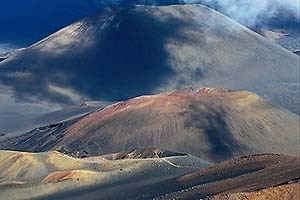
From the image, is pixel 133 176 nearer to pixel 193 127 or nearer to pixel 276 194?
pixel 276 194

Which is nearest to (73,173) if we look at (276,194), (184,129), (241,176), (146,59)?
(241,176)

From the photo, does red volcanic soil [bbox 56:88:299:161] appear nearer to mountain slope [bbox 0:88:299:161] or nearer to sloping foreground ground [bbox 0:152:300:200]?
mountain slope [bbox 0:88:299:161]

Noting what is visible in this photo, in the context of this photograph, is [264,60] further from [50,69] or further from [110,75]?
[50,69]

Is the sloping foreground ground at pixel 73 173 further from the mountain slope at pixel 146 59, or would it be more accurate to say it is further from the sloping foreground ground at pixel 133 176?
the mountain slope at pixel 146 59

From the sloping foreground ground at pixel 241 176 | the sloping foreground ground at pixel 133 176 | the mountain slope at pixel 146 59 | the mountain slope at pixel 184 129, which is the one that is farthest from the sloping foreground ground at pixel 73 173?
the mountain slope at pixel 146 59

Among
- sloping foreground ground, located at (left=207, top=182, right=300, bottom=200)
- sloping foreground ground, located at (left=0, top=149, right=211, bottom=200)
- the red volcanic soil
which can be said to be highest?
sloping foreground ground, located at (left=207, top=182, right=300, bottom=200)

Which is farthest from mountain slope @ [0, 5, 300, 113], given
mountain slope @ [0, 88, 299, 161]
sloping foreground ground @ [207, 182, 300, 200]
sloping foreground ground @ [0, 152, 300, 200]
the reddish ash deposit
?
sloping foreground ground @ [207, 182, 300, 200]
